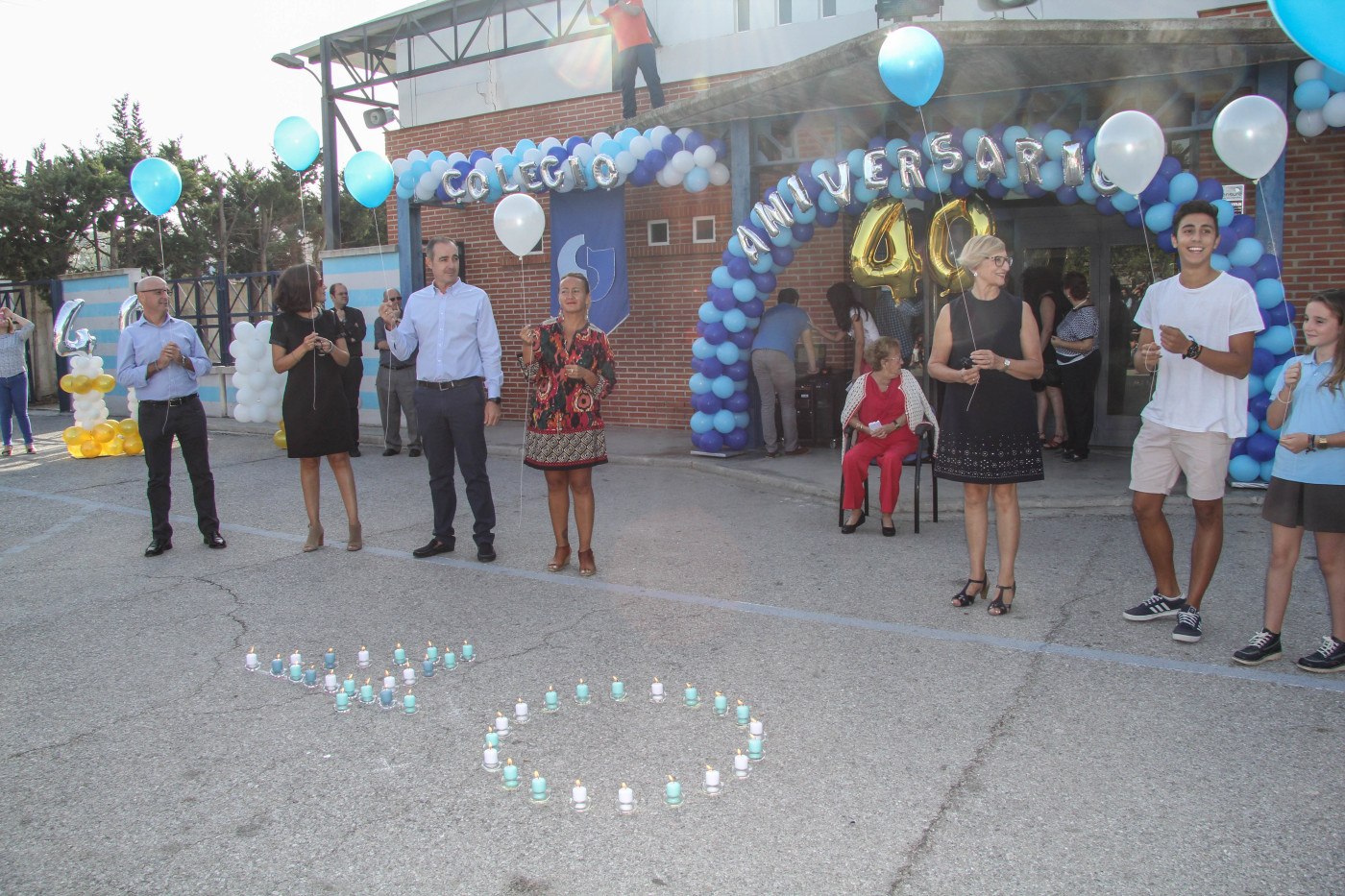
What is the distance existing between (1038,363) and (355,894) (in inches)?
149

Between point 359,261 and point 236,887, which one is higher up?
point 359,261

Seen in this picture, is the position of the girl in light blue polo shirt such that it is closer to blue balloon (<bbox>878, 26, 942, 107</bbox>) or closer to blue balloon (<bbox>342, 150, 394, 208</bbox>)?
blue balloon (<bbox>878, 26, 942, 107</bbox>)

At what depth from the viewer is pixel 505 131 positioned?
13.6 m

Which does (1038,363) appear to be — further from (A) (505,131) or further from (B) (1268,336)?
(A) (505,131)

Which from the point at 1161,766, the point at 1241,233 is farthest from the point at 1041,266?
the point at 1161,766

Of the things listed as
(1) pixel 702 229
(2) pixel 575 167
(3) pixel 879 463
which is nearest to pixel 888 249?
(3) pixel 879 463

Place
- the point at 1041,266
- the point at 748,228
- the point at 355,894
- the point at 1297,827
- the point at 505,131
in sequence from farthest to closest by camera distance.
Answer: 1. the point at 505,131
2. the point at 1041,266
3. the point at 748,228
4. the point at 1297,827
5. the point at 355,894

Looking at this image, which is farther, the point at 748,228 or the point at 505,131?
the point at 505,131

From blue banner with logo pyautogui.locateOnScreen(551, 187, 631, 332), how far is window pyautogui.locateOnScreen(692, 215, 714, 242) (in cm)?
129

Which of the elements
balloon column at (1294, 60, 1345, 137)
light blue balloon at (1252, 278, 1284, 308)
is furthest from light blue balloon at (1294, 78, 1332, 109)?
light blue balloon at (1252, 278, 1284, 308)

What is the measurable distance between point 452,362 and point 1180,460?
4209mm

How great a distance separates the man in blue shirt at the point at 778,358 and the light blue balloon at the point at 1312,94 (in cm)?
447

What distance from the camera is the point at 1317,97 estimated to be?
290 inches

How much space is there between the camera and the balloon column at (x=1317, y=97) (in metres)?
7.22
